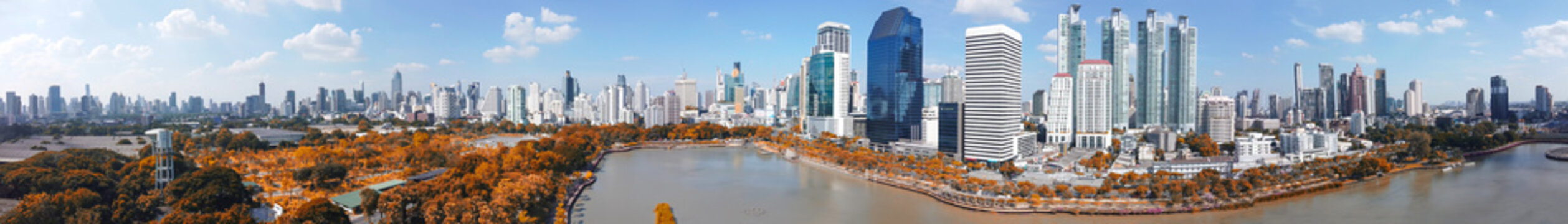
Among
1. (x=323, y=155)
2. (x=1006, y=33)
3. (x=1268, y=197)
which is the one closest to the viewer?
(x=1268, y=197)

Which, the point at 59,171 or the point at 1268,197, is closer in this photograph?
the point at 59,171

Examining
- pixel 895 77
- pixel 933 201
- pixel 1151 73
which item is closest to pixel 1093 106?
pixel 895 77

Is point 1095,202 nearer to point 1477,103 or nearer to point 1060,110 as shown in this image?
point 1060,110

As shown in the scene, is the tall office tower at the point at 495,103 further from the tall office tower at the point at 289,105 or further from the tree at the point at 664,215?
the tree at the point at 664,215

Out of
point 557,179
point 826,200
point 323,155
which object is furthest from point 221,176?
point 826,200

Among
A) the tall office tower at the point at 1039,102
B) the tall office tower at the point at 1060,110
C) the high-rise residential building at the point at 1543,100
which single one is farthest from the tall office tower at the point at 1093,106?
the high-rise residential building at the point at 1543,100

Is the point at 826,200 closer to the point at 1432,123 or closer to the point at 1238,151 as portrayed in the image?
the point at 1238,151
